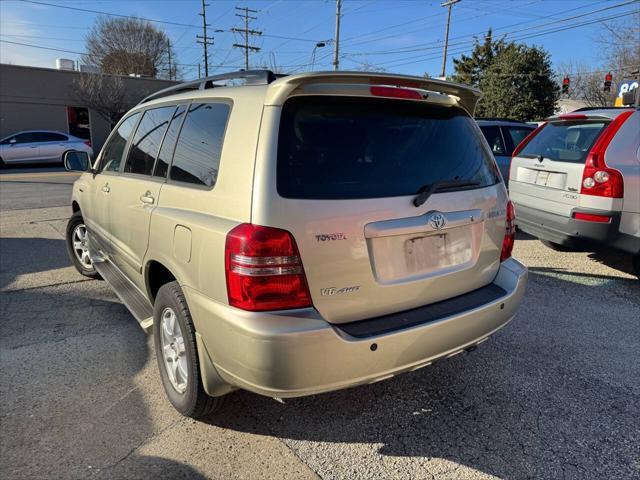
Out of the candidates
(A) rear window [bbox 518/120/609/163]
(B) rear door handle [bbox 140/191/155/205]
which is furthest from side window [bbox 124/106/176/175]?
(A) rear window [bbox 518/120/609/163]

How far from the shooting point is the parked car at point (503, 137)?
7.89m

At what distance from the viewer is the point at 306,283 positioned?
2.09 meters

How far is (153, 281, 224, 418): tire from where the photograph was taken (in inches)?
97.1

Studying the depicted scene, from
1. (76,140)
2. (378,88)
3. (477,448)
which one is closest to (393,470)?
(477,448)

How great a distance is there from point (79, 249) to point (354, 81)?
13.8 feet

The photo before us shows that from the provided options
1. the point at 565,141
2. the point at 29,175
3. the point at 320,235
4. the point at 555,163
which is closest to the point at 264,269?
the point at 320,235

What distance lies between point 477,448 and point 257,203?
173cm

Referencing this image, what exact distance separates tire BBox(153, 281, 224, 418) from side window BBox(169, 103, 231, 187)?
0.63m

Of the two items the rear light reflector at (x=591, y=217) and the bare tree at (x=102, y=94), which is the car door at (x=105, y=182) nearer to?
the rear light reflector at (x=591, y=217)

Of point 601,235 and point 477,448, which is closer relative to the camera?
point 477,448

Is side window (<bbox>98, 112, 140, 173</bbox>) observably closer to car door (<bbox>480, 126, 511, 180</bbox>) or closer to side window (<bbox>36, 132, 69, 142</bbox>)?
car door (<bbox>480, 126, 511, 180</bbox>)

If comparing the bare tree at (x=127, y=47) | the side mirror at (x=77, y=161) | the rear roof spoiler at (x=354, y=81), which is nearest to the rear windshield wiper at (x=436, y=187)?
the rear roof spoiler at (x=354, y=81)

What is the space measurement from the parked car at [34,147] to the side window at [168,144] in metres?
19.1

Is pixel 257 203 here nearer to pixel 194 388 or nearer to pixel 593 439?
pixel 194 388
